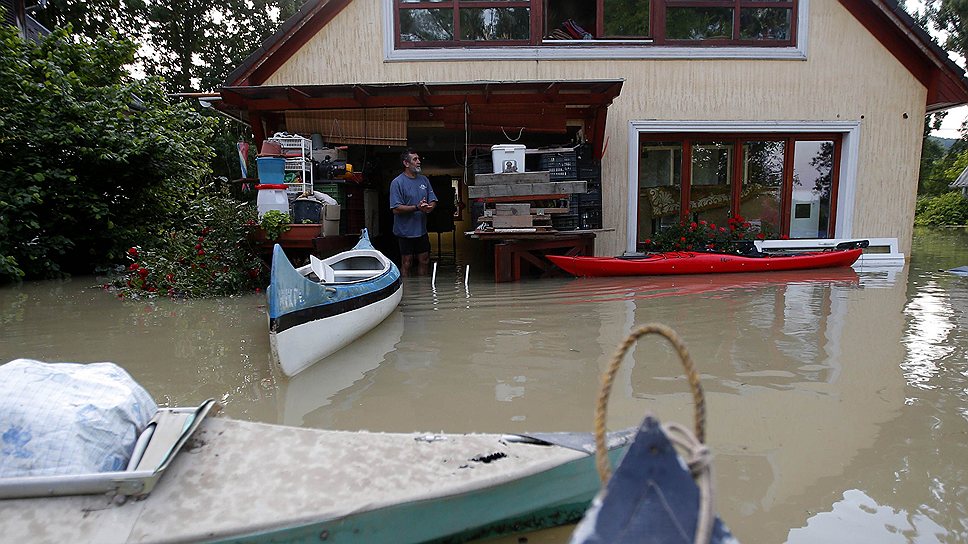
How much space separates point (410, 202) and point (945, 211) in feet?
112

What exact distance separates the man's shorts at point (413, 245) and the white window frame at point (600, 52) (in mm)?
3472

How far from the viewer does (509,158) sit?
8.92 meters

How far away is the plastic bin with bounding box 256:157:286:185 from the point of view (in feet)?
24.9

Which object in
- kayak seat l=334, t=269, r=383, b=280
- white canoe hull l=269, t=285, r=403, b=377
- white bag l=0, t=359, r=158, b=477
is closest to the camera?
white bag l=0, t=359, r=158, b=477

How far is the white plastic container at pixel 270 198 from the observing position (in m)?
7.70

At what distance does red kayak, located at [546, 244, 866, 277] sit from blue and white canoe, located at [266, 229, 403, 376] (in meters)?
3.70

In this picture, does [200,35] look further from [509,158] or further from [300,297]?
[300,297]

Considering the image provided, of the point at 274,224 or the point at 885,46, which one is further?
the point at 885,46

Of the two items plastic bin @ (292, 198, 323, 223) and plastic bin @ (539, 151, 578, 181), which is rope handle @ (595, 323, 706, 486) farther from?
plastic bin @ (539, 151, 578, 181)

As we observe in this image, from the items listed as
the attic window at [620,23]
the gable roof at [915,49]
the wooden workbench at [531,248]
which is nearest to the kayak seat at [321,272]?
the wooden workbench at [531,248]

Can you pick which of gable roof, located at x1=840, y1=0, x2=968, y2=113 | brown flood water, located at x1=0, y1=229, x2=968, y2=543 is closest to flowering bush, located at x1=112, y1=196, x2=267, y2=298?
brown flood water, located at x1=0, y1=229, x2=968, y2=543

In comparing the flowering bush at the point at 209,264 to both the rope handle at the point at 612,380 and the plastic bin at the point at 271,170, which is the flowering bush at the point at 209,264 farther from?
the rope handle at the point at 612,380

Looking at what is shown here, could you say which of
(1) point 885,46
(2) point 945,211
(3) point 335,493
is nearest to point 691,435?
(3) point 335,493

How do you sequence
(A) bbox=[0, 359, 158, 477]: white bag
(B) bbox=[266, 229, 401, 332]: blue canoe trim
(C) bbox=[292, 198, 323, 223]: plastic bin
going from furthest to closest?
(C) bbox=[292, 198, 323, 223]: plastic bin < (B) bbox=[266, 229, 401, 332]: blue canoe trim < (A) bbox=[0, 359, 158, 477]: white bag
